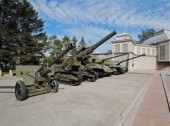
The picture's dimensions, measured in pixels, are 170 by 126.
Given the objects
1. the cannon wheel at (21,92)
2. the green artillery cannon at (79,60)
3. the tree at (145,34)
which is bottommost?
the cannon wheel at (21,92)

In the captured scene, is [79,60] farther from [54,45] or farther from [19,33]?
[54,45]

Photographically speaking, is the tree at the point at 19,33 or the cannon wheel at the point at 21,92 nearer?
the cannon wheel at the point at 21,92

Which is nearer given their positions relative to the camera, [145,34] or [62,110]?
[62,110]

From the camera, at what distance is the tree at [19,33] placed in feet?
99.2

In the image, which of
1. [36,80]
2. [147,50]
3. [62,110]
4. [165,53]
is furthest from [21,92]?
[147,50]

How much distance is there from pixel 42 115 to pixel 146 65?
43.6m

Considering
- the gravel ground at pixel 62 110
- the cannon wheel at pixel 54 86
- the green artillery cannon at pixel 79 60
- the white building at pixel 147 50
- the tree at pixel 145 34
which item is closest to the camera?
the gravel ground at pixel 62 110

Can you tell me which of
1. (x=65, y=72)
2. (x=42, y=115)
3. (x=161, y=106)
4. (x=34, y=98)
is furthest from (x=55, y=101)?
(x=65, y=72)

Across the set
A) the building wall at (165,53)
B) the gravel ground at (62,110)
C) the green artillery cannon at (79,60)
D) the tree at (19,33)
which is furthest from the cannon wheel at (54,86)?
the building wall at (165,53)

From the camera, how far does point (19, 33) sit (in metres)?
31.7

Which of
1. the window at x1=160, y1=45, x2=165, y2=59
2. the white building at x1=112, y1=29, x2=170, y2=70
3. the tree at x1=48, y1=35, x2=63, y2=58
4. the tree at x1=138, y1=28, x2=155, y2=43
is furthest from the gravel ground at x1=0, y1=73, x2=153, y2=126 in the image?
the tree at x1=138, y1=28, x2=155, y2=43

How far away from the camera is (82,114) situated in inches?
275

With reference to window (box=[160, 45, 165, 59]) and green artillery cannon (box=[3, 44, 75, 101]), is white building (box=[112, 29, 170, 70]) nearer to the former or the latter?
window (box=[160, 45, 165, 59])

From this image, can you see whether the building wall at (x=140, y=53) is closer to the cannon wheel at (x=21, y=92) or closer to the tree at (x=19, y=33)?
the tree at (x=19, y=33)
